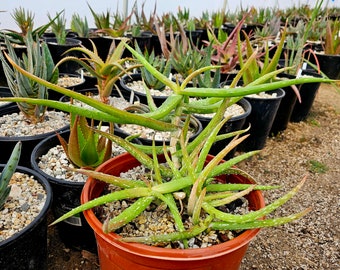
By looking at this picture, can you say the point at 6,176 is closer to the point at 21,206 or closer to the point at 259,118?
the point at 21,206

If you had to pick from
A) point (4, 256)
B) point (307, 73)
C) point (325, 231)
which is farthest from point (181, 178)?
point (307, 73)

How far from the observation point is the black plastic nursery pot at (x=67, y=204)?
1019 millimetres

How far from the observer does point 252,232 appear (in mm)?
726

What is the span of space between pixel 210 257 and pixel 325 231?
1.01 m

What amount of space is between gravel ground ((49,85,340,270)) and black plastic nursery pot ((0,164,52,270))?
0.88ft

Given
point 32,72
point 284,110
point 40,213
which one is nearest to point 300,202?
point 284,110

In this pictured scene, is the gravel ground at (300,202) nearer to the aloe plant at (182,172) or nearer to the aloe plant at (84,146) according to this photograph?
the aloe plant at (84,146)

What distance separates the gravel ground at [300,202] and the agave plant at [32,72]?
19.6 inches

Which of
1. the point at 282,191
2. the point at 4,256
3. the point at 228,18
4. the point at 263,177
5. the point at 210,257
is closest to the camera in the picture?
the point at 210,257

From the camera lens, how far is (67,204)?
1063mm

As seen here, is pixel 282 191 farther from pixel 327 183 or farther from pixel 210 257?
pixel 210 257

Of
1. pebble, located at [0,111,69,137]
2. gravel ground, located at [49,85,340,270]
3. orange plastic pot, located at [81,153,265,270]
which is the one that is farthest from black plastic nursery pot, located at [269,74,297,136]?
orange plastic pot, located at [81,153,265,270]

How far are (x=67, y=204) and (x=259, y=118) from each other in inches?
49.2

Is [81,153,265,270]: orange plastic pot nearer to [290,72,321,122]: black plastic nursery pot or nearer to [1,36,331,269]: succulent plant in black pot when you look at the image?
[1,36,331,269]: succulent plant in black pot
